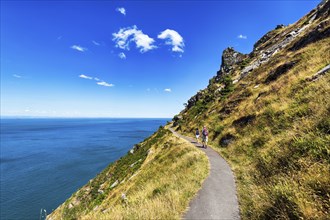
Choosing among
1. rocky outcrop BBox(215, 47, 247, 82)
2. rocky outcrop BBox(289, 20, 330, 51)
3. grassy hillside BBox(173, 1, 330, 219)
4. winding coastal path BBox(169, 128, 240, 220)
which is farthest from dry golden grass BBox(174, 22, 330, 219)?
rocky outcrop BBox(215, 47, 247, 82)

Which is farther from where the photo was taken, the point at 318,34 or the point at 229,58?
the point at 229,58

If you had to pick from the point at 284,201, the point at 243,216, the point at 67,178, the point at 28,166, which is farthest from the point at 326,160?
the point at 28,166

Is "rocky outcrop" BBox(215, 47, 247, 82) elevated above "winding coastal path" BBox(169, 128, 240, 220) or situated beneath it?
elevated above

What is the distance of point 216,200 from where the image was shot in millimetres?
7609

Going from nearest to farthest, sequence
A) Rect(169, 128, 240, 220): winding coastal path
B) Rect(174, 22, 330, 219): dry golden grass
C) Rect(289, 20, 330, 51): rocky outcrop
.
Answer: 1. Rect(174, 22, 330, 219): dry golden grass
2. Rect(169, 128, 240, 220): winding coastal path
3. Rect(289, 20, 330, 51): rocky outcrop

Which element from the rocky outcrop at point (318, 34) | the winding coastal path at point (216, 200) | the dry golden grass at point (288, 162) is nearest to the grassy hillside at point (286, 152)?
the dry golden grass at point (288, 162)

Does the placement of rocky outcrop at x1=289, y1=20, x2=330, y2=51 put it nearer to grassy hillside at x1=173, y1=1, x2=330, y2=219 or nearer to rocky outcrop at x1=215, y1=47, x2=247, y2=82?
grassy hillside at x1=173, y1=1, x2=330, y2=219

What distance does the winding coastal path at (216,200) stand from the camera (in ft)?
21.2

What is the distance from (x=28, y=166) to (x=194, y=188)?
264 feet

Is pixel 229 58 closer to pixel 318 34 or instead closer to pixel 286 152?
pixel 318 34

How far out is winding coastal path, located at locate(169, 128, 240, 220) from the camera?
6453 mm

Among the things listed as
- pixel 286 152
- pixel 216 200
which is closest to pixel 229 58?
pixel 286 152

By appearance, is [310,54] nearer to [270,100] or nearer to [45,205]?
[270,100]

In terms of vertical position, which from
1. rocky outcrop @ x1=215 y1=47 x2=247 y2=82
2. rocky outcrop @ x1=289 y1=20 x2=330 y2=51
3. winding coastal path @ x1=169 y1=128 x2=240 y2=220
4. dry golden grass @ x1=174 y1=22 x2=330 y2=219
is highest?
rocky outcrop @ x1=215 y1=47 x2=247 y2=82
